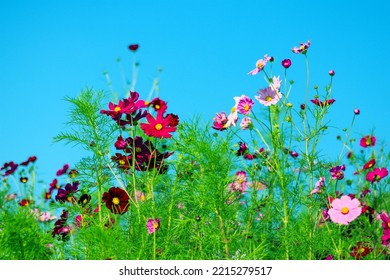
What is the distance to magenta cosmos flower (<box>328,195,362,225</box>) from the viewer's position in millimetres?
2693

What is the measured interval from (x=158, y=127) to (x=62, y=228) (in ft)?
2.42

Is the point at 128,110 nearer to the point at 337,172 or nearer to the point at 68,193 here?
the point at 68,193

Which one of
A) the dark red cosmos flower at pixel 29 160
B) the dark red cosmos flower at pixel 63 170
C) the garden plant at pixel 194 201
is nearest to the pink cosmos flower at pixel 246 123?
the garden plant at pixel 194 201

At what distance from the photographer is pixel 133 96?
8.81ft

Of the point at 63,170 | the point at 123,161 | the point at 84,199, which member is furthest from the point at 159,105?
the point at 63,170

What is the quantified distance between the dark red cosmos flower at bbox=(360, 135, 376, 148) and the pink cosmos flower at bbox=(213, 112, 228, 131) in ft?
4.54

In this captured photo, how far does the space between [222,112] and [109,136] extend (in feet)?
1.73

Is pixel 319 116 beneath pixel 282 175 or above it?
above

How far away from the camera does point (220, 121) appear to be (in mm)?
2934

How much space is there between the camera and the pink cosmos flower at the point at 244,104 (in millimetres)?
2840

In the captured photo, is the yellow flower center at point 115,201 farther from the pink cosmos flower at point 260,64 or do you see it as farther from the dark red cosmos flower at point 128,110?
the pink cosmos flower at point 260,64

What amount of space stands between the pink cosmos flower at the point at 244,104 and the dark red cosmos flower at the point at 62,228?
953 millimetres

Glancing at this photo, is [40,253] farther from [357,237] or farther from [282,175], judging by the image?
[357,237]
